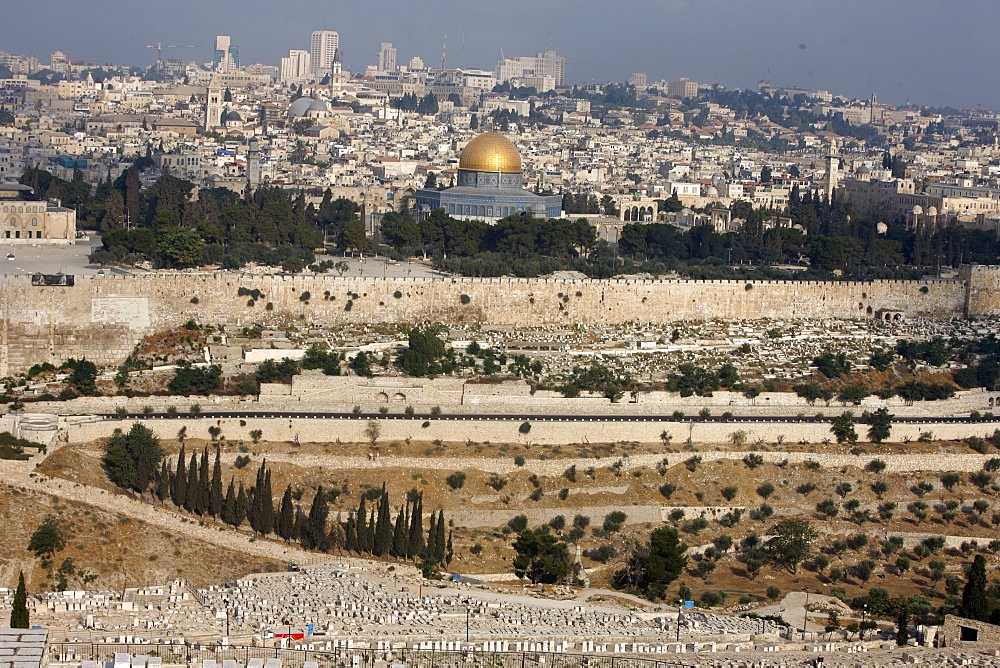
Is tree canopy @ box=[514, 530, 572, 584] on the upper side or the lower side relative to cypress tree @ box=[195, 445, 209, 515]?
lower

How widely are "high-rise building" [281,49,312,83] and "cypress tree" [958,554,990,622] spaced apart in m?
129

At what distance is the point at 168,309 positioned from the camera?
130ft

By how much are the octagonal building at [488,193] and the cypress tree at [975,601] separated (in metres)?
29.4

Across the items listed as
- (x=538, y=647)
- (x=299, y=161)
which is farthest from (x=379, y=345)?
(x=299, y=161)

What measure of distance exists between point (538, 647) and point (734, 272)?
25882mm

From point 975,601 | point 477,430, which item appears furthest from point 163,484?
point 975,601

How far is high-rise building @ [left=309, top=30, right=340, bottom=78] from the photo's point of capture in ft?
534

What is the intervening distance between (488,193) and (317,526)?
2953 cm

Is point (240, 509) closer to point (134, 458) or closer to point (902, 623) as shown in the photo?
point (134, 458)

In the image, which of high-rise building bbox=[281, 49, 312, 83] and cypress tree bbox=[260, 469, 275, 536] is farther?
high-rise building bbox=[281, 49, 312, 83]

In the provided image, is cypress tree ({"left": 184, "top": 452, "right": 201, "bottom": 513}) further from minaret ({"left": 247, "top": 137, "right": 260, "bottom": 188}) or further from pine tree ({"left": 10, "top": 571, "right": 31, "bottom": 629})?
minaret ({"left": 247, "top": 137, "right": 260, "bottom": 188})

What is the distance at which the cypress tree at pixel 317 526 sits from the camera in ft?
93.0

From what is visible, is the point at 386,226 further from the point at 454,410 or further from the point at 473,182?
the point at 454,410

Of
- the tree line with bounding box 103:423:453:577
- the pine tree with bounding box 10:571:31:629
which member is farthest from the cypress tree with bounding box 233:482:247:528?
the pine tree with bounding box 10:571:31:629
